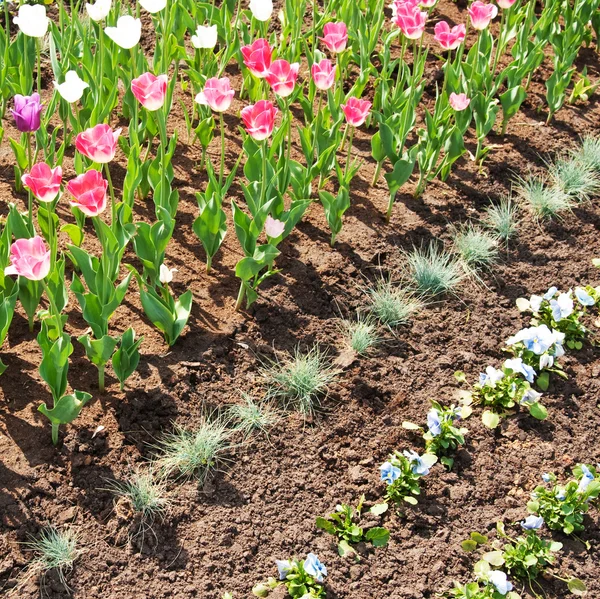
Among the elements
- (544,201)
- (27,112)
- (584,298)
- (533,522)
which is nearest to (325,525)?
(533,522)

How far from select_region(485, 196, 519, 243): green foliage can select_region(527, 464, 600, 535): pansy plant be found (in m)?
1.36

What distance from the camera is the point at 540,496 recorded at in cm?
267

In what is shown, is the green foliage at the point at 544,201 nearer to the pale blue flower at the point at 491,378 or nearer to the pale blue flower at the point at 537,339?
the pale blue flower at the point at 537,339

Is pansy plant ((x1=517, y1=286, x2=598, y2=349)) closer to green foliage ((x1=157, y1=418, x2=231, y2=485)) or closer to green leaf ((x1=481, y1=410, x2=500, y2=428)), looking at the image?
green leaf ((x1=481, y1=410, x2=500, y2=428))

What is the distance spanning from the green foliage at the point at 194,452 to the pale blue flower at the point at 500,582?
898 mm

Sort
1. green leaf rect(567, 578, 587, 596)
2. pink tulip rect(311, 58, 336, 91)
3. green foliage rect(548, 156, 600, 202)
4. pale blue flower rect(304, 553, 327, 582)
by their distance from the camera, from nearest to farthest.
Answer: pale blue flower rect(304, 553, 327, 582) → green leaf rect(567, 578, 587, 596) → pink tulip rect(311, 58, 336, 91) → green foliage rect(548, 156, 600, 202)

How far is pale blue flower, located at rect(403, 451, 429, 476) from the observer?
8.74ft

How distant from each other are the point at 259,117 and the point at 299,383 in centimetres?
91

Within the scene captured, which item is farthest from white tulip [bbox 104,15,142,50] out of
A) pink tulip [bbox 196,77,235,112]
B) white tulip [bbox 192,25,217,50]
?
white tulip [bbox 192,25,217,50]

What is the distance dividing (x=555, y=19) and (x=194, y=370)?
320 centimetres

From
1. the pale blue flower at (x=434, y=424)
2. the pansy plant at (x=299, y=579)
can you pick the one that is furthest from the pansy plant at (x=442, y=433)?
the pansy plant at (x=299, y=579)

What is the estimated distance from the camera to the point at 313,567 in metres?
2.36

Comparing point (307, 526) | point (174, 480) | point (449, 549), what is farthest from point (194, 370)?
point (449, 549)

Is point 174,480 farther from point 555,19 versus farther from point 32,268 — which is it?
point 555,19
